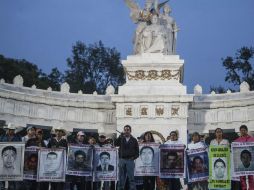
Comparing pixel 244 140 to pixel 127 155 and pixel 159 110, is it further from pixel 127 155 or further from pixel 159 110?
pixel 159 110

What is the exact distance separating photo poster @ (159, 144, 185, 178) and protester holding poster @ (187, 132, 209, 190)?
32 centimetres

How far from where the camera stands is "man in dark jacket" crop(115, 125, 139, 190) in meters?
17.0

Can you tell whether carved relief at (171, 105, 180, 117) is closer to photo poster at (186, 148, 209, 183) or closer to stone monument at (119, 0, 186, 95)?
stone monument at (119, 0, 186, 95)

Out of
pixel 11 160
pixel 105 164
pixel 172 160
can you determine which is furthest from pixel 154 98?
pixel 11 160

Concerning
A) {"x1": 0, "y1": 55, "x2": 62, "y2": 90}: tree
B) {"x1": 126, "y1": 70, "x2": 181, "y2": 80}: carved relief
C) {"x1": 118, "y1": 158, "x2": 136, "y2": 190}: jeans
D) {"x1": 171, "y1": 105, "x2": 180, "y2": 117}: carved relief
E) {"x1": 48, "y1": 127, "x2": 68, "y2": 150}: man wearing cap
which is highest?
{"x1": 0, "y1": 55, "x2": 62, "y2": 90}: tree

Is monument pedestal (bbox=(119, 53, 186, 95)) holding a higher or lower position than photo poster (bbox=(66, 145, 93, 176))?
higher

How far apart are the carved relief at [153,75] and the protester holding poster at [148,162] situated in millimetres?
16436

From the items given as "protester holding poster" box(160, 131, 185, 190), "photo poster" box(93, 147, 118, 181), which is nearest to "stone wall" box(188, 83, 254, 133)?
"protester holding poster" box(160, 131, 185, 190)

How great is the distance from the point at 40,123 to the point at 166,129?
33.6 feet

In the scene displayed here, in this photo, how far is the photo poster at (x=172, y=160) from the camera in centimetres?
1755

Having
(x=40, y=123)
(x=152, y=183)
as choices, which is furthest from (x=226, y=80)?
(x=152, y=183)

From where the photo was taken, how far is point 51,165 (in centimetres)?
1750

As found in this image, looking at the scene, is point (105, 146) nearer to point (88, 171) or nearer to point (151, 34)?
point (88, 171)

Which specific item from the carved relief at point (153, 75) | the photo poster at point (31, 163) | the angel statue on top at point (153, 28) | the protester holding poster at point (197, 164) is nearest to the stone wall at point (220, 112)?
the carved relief at point (153, 75)
